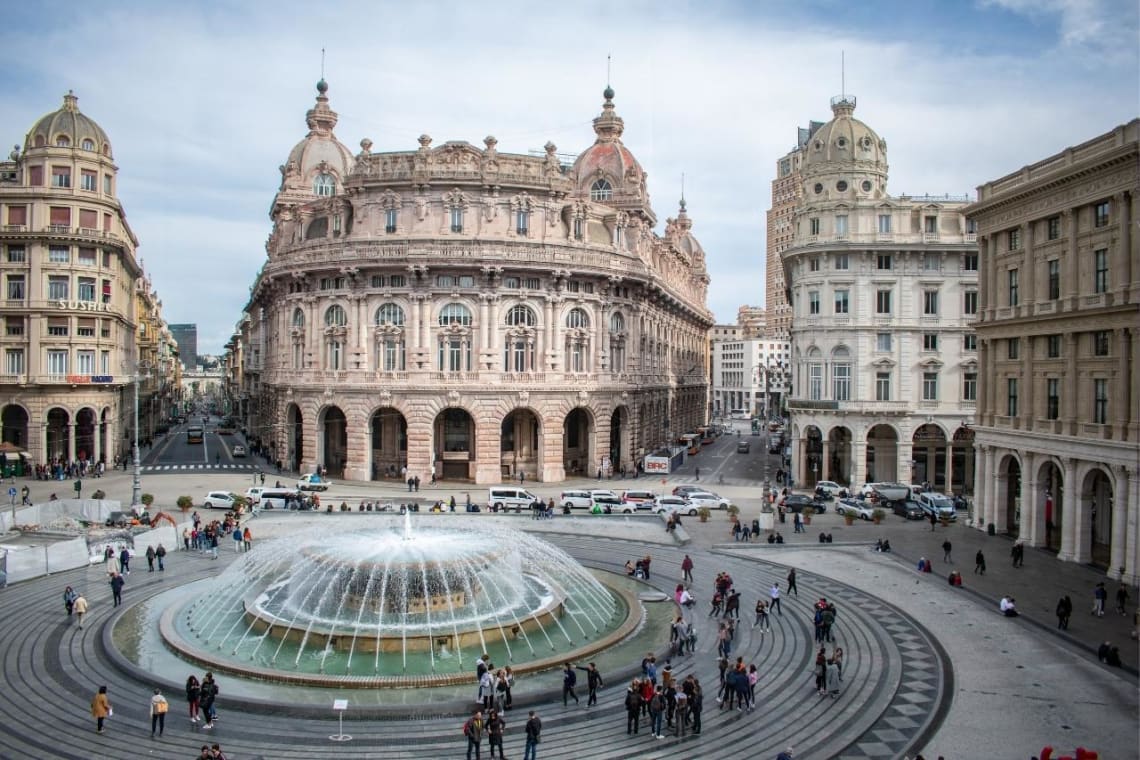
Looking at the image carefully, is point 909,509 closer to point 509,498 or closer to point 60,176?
point 509,498

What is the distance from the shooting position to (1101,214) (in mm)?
37844

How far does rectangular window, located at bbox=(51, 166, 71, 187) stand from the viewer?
224 ft

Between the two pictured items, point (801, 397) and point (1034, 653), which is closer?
point (1034, 653)

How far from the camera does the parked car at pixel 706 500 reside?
55750 mm

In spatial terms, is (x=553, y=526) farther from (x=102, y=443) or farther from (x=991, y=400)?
(x=102, y=443)

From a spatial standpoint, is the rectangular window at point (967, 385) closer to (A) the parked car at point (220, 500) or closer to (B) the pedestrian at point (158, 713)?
(A) the parked car at point (220, 500)

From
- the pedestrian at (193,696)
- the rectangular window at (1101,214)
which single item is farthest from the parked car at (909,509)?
the pedestrian at (193,696)

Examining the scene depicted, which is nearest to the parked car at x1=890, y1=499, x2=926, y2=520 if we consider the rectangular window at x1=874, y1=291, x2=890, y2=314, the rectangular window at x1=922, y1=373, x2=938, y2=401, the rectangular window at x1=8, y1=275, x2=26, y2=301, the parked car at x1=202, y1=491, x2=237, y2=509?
the rectangular window at x1=922, y1=373, x2=938, y2=401

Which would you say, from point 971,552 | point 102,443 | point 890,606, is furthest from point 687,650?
point 102,443

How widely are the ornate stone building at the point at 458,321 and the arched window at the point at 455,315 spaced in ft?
0.38

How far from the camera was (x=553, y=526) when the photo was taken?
49.3 m

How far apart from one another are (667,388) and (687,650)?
207 ft

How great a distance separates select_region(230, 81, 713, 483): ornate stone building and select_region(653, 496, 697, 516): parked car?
518 inches

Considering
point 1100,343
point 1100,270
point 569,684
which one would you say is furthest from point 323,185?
point 569,684
